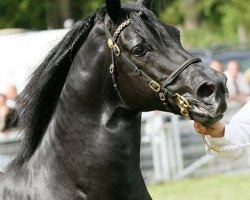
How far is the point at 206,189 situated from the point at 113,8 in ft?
29.3

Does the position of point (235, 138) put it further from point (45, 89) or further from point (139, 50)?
point (45, 89)

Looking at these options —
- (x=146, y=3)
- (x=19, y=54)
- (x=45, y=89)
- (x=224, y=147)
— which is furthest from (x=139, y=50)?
(x=19, y=54)

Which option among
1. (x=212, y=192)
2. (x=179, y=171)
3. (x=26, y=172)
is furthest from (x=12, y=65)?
(x=26, y=172)

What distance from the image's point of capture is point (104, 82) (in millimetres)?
5117

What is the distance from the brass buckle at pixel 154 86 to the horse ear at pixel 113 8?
0.48 metres

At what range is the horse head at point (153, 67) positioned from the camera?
474cm

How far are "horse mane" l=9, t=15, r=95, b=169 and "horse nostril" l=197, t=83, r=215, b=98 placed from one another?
995mm

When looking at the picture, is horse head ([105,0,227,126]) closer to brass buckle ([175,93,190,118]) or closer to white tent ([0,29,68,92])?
brass buckle ([175,93,190,118])

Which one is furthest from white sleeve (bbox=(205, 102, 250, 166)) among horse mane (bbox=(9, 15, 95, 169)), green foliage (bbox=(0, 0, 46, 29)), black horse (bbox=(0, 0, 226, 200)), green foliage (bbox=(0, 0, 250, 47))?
green foliage (bbox=(0, 0, 46, 29))

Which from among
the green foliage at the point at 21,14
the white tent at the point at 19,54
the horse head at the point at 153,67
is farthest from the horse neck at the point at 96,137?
the green foliage at the point at 21,14

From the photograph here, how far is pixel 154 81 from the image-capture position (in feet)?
16.2

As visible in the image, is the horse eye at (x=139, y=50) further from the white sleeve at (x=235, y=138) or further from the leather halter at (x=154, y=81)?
the white sleeve at (x=235, y=138)

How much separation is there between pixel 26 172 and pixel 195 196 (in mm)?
7798

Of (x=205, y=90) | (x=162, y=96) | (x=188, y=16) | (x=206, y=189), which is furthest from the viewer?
(x=188, y=16)
